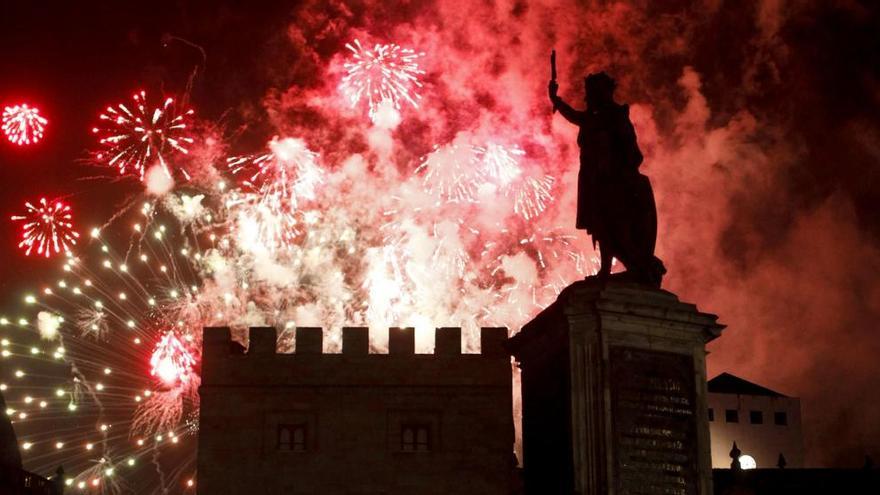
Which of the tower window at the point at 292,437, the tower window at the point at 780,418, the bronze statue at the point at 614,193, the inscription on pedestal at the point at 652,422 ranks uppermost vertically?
the tower window at the point at 780,418

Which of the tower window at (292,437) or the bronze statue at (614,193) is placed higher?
the bronze statue at (614,193)

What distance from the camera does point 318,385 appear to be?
39.8 m

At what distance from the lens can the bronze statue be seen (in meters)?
20.1

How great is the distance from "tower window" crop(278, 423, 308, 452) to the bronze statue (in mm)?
20090

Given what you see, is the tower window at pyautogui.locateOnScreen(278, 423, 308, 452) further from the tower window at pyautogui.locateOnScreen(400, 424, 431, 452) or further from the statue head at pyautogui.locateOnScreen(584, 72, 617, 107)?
the statue head at pyautogui.locateOnScreen(584, 72, 617, 107)

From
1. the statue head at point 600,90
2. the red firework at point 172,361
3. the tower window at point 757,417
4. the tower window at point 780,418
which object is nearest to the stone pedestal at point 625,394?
the statue head at point 600,90

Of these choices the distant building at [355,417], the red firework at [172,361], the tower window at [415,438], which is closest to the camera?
the distant building at [355,417]

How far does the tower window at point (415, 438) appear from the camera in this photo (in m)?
39.2

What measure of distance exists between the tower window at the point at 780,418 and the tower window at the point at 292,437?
35.3m

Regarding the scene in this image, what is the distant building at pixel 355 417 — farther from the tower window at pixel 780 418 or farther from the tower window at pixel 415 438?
the tower window at pixel 780 418

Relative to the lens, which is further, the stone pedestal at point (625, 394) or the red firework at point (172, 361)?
the red firework at point (172, 361)

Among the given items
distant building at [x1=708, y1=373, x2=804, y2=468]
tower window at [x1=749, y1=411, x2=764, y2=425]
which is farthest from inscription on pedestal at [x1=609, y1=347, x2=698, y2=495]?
tower window at [x1=749, y1=411, x2=764, y2=425]

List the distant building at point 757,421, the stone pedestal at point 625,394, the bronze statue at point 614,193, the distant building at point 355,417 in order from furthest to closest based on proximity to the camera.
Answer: the distant building at point 757,421 → the distant building at point 355,417 → the bronze statue at point 614,193 → the stone pedestal at point 625,394

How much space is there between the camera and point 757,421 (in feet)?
226
